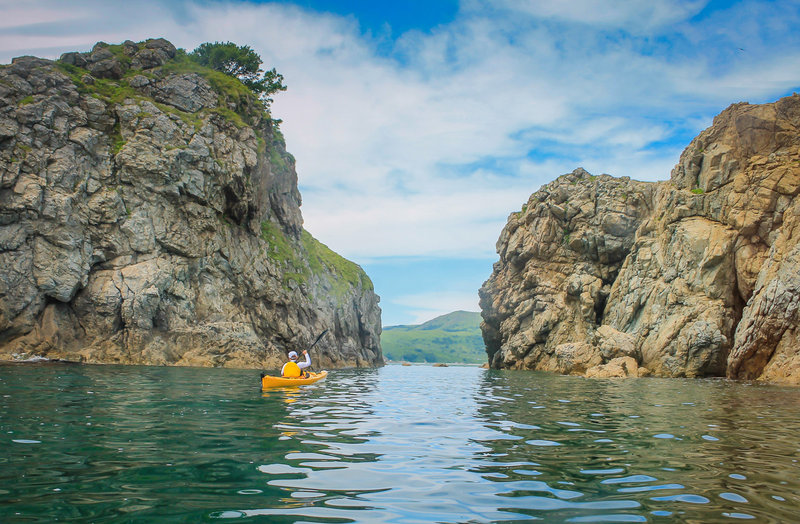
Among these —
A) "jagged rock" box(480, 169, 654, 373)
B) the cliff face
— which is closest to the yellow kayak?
the cliff face

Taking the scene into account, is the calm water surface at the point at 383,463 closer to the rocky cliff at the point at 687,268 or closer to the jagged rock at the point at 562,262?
the rocky cliff at the point at 687,268

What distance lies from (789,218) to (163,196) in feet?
192

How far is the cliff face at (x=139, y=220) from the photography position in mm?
43750

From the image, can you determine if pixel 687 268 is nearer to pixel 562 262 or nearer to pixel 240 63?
pixel 562 262

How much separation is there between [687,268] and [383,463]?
47.1 metres

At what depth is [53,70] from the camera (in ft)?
172

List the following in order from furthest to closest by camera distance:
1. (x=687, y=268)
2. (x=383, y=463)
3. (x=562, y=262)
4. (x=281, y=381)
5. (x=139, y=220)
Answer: (x=562, y=262)
(x=139, y=220)
(x=687, y=268)
(x=281, y=381)
(x=383, y=463)

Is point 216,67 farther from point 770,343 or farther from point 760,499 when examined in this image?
point 760,499

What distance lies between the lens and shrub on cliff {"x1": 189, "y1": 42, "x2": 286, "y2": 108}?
77500mm

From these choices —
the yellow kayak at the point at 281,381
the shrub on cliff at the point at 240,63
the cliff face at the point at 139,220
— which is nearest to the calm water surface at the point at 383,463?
the yellow kayak at the point at 281,381

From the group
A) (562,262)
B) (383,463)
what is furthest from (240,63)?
(383,463)

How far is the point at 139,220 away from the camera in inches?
1996

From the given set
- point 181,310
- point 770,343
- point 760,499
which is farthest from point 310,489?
point 181,310

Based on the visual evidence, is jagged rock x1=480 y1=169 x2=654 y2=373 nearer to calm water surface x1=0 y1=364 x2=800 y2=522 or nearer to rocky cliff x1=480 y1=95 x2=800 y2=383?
rocky cliff x1=480 y1=95 x2=800 y2=383
